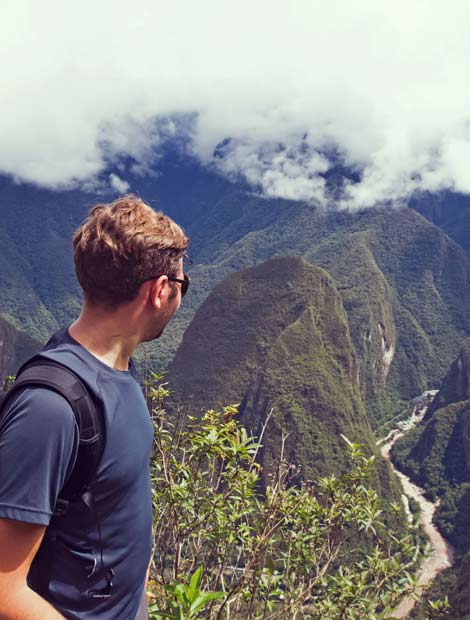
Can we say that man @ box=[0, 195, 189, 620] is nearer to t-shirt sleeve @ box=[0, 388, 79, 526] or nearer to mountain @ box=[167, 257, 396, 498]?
t-shirt sleeve @ box=[0, 388, 79, 526]

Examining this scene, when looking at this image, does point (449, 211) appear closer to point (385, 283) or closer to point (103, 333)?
point (385, 283)

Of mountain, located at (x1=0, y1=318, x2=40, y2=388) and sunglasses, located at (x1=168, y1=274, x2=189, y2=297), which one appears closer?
sunglasses, located at (x1=168, y1=274, x2=189, y2=297)

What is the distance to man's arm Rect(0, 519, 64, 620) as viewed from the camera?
4.50 feet

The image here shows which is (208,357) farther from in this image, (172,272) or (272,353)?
(172,272)

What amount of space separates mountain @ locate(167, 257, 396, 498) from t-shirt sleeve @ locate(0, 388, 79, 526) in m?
42.5

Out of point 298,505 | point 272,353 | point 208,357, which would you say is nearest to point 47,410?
point 298,505

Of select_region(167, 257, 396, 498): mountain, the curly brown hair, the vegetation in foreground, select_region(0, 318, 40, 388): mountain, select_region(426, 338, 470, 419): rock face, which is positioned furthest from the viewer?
select_region(426, 338, 470, 419): rock face

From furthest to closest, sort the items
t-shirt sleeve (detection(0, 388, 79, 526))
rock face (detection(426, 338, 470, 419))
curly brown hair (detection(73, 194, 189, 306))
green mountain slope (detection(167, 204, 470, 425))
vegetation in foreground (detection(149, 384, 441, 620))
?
green mountain slope (detection(167, 204, 470, 425)) < rock face (detection(426, 338, 470, 419)) < vegetation in foreground (detection(149, 384, 441, 620)) < curly brown hair (detection(73, 194, 189, 306)) < t-shirt sleeve (detection(0, 388, 79, 526))

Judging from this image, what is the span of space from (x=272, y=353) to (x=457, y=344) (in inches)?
2649

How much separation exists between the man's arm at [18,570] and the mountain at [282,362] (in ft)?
139

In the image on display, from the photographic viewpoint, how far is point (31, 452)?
52.7 inches

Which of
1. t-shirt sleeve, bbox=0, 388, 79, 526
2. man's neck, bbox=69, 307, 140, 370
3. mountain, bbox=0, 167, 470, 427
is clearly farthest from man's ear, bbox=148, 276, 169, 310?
mountain, bbox=0, 167, 470, 427

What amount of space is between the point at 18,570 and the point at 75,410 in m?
0.47

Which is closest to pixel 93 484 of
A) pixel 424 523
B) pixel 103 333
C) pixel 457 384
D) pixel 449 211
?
pixel 103 333
